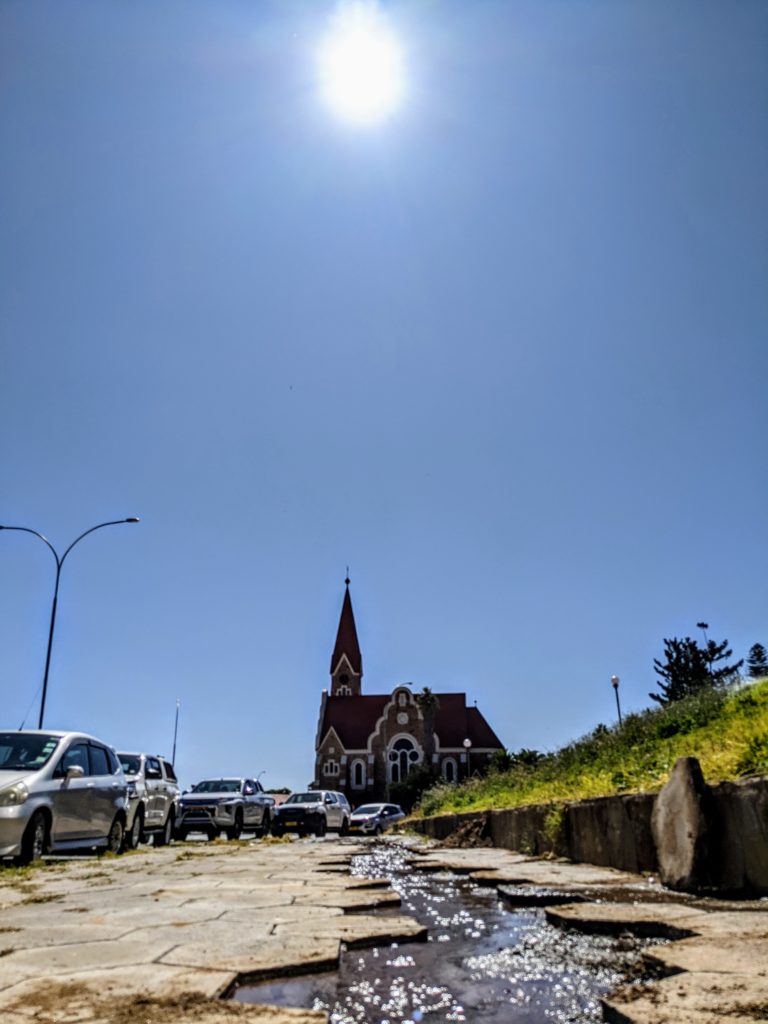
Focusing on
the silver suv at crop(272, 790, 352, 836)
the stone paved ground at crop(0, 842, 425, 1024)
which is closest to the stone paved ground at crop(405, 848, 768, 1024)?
the stone paved ground at crop(0, 842, 425, 1024)

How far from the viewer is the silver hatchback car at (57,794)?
7.13 m

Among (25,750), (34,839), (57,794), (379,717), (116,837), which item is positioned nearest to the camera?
(34,839)

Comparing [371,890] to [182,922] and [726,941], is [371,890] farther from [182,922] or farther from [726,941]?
[726,941]

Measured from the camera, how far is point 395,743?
2675 inches

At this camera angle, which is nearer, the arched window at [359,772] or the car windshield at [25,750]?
the car windshield at [25,750]

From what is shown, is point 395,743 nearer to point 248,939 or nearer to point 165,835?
point 165,835

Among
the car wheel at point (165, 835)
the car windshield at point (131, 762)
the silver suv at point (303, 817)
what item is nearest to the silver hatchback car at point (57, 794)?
the car windshield at point (131, 762)

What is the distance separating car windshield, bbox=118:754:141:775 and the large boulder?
10217 millimetres

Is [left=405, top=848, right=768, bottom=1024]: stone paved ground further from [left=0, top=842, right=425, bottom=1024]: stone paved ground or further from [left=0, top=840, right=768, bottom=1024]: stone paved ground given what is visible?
[left=0, top=842, right=425, bottom=1024]: stone paved ground

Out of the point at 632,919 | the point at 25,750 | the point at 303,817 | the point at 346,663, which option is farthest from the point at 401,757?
the point at 632,919

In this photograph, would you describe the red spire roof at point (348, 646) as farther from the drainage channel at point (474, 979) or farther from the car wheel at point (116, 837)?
the drainage channel at point (474, 979)

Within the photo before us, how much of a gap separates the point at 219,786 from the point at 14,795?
11.9 meters

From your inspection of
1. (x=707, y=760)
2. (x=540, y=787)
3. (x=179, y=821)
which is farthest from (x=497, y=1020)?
(x=179, y=821)

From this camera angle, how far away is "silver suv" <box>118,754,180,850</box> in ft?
37.0
